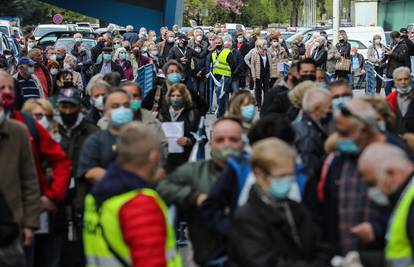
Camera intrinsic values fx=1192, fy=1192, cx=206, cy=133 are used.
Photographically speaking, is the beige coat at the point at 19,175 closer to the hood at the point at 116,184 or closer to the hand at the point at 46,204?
the hand at the point at 46,204

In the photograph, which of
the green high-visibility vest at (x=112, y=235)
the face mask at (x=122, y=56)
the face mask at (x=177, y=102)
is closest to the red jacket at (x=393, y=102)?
the face mask at (x=177, y=102)

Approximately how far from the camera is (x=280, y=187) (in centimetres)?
608

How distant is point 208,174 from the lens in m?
7.64

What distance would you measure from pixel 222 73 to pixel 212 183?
1845 centimetres

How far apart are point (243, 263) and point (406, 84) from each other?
7.45 metres

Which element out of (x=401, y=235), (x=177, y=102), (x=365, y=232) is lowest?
(x=365, y=232)

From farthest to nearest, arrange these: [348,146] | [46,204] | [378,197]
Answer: [46,204] → [348,146] → [378,197]

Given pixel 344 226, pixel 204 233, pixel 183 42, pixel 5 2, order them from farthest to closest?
1. pixel 5 2
2. pixel 183 42
3. pixel 204 233
4. pixel 344 226

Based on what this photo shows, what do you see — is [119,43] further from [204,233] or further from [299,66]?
[204,233]

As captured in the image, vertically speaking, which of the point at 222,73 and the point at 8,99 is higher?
the point at 8,99

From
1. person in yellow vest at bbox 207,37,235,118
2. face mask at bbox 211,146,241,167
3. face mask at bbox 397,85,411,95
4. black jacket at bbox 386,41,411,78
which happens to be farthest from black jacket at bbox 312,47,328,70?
face mask at bbox 211,146,241,167

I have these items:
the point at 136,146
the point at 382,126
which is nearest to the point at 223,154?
the point at 382,126

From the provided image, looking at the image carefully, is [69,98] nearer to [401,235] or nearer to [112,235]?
[112,235]

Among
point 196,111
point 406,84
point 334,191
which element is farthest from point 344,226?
point 406,84
